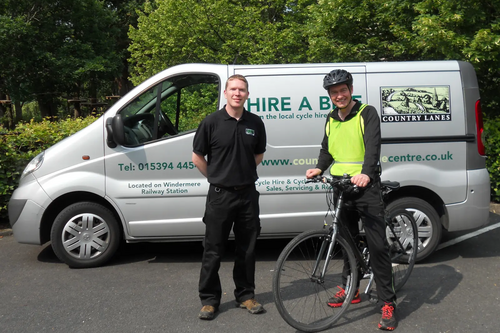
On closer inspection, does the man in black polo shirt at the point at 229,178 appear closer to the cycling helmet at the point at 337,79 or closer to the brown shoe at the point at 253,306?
the brown shoe at the point at 253,306

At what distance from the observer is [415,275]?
17.6 ft

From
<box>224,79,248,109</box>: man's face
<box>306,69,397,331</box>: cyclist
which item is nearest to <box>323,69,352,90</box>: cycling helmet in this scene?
<box>306,69,397,331</box>: cyclist

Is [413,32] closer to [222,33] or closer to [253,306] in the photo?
[222,33]

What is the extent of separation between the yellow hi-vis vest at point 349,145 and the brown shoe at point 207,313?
4.69 feet

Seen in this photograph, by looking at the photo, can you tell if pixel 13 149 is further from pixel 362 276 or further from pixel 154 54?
pixel 154 54

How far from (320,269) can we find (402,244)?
103 cm

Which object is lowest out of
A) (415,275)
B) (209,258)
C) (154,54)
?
(415,275)

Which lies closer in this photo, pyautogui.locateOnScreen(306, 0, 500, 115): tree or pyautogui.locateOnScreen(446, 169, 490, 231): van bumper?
pyautogui.locateOnScreen(446, 169, 490, 231): van bumper

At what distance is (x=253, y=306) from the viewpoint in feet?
14.5

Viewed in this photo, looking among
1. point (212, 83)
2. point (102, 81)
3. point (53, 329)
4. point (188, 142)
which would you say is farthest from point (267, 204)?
point (102, 81)

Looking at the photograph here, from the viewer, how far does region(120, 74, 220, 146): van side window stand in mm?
5641

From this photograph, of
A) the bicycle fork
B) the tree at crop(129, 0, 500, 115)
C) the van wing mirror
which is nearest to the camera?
the bicycle fork

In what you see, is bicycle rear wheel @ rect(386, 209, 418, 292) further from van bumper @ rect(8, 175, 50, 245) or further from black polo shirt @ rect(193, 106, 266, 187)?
van bumper @ rect(8, 175, 50, 245)

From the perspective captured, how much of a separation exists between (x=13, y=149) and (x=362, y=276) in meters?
5.33
